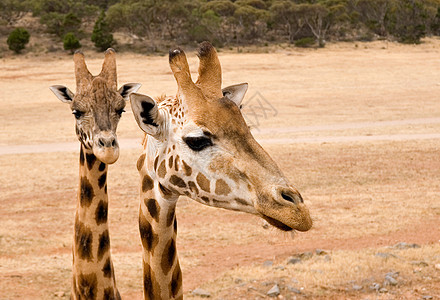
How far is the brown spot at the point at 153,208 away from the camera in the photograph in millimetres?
4871

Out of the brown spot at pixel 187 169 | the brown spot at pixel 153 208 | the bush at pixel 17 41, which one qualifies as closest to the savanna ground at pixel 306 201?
the brown spot at pixel 187 169

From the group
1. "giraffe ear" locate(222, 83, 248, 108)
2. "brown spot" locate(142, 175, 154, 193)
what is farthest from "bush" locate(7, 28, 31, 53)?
"brown spot" locate(142, 175, 154, 193)

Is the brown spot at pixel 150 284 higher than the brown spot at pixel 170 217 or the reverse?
the reverse

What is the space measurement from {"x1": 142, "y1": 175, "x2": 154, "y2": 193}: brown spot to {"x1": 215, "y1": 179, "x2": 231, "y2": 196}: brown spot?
0.63 m

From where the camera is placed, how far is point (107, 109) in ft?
21.6

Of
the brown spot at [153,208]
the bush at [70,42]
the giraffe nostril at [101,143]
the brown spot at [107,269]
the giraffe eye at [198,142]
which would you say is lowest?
the bush at [70,42]

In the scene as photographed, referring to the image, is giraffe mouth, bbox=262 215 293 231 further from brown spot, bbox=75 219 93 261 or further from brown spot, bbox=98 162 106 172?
brown spot, bbox=98 162 106 172

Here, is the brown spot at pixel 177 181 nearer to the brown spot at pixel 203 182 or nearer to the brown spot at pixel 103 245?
the brown spot at pixel 203 182

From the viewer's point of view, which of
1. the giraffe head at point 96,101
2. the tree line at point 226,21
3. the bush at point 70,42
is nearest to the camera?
the giraffe head at point 96,101

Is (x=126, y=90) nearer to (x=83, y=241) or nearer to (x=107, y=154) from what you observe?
(x=107, y=154)

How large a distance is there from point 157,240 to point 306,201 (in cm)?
1189

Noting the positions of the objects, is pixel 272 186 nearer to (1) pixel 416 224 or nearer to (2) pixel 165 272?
(2) pixel 165 272

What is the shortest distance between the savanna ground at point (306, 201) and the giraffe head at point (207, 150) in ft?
1.24

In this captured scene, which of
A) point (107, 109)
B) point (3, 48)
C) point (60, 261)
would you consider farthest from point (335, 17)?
point (107, 109)
